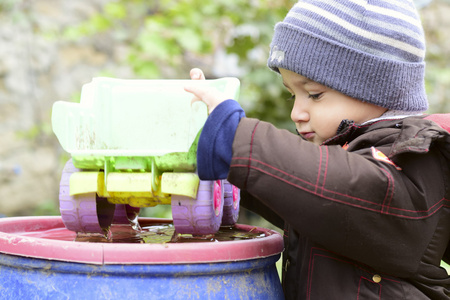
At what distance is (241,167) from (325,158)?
16 centimetres

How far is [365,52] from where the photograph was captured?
1.24m

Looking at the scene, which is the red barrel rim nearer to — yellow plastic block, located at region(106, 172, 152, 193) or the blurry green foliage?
yellow plastic block, located at region(106, 172, 152, 193)

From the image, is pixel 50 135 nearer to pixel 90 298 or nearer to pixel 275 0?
pixel 275 0

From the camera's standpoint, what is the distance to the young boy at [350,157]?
1007mm

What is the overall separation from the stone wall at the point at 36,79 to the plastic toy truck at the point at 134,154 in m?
2.63

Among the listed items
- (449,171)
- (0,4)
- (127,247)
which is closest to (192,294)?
(127,247)

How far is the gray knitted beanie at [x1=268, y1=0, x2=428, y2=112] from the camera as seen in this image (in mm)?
1238

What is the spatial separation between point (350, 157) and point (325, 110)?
0.27m

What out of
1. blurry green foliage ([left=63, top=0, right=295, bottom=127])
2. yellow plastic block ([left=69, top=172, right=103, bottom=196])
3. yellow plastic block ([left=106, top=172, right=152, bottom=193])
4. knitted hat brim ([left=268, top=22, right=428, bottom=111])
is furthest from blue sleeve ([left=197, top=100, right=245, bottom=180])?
blurry green foliage ([left=63, top=0, right=295, bottom=127])

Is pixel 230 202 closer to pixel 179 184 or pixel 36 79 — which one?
pixel 179 184

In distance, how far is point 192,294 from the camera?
1035 mm

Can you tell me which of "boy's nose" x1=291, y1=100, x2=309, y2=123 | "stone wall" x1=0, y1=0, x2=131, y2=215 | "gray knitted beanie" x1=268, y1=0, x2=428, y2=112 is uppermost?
"gray knitted beanie" x1=268, y1=0, x2=428, y2=112

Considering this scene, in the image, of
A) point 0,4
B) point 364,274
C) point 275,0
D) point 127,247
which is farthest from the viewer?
point 0,4

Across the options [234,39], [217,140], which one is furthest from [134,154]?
[234,39]
